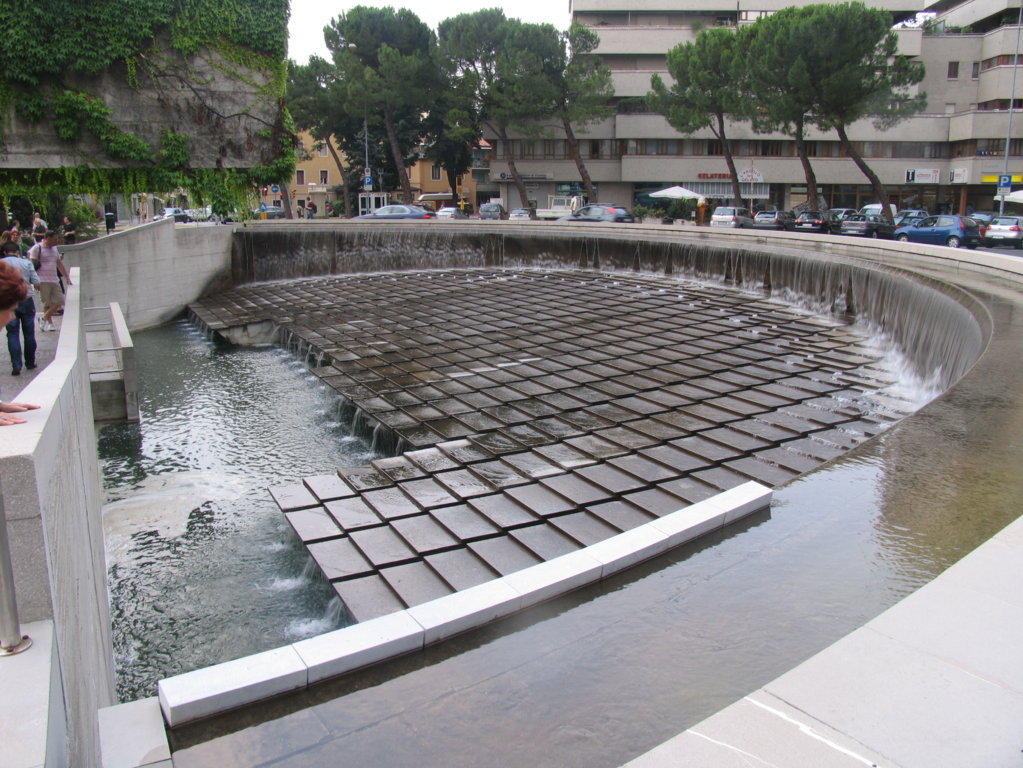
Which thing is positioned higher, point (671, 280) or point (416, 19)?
point (416, 19)

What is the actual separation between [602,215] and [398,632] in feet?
98.9

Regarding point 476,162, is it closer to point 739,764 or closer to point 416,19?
point 416,19

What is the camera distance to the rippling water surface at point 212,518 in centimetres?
618

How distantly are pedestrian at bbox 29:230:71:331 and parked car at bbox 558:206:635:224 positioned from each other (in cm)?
2208

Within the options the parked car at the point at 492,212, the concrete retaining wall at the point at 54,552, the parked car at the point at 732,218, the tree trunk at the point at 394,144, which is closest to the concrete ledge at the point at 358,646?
the concrete retaining wall at the point at 54,552

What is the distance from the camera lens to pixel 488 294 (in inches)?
736

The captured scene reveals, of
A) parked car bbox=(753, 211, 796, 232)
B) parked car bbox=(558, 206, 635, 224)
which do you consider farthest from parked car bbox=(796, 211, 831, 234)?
parked car bbox=(558, 206, 635, 224)

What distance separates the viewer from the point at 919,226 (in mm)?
29766

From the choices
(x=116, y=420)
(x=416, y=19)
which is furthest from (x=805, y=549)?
(x=416, y=19)

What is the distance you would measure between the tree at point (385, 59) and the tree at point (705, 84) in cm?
1282

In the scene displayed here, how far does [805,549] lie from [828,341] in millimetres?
9025

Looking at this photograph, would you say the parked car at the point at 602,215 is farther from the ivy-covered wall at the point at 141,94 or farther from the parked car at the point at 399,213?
the ivy-covered wall at the point at 141,94

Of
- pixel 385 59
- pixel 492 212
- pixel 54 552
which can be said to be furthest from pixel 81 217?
pixel 385 59

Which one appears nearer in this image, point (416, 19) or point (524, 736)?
point (524, 736)
